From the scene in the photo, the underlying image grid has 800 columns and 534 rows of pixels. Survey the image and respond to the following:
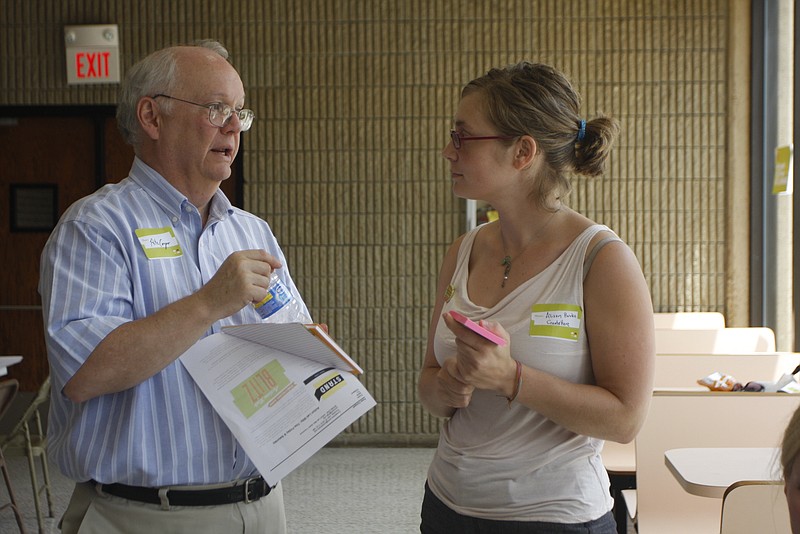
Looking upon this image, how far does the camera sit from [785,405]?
117 inches

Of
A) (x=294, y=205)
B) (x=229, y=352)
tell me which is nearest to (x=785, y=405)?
(x=229, y=352)

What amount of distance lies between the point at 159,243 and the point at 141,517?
54cm

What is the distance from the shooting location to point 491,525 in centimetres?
174

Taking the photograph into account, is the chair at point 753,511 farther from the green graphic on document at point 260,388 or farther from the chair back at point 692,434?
the green graphic on document at point 260,388

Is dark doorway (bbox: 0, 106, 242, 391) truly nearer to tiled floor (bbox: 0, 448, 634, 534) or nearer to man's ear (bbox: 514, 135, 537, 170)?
tiled floor (bbox: 0, 448, 634, 534)

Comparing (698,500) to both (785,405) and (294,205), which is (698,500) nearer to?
(785,405)

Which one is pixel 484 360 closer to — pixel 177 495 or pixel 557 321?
pixel 557 321

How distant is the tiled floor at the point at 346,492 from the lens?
4480 mm

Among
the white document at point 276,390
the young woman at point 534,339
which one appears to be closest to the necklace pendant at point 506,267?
the young woman at point 534,339

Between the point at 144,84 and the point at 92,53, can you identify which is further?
the point at 92,53

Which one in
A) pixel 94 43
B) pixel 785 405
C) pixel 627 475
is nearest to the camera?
pixel 785 405

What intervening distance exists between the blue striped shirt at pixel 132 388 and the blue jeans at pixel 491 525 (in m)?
0.40

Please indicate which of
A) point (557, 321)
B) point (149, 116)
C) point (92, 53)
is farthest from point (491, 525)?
point (92, 53)

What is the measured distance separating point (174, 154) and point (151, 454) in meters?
0.63
